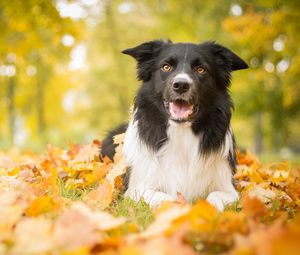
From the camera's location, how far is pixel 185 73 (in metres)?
4.18

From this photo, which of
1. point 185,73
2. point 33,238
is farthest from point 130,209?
point 185,73

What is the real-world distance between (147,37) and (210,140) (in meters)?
20.2

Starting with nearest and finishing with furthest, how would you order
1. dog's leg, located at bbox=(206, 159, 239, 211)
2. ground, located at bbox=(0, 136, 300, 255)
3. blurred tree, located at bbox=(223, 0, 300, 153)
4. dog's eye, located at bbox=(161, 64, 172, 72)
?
ground, located at bbox=(0, 136, 300, 255) → dog's leg, located at bbox=(206, 159, 239, 211) → dog's eye, located at bbox=(161, 64, 172, 72) → blurred tree, located at bbox=(223, 0, 300, 153)

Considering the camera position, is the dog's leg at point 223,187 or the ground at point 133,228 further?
the dog's leg at point 223,187

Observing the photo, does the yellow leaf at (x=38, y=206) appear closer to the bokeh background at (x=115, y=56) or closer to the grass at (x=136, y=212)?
the grass at (x=136, y=212)

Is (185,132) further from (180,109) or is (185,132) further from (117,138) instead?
(117,138)

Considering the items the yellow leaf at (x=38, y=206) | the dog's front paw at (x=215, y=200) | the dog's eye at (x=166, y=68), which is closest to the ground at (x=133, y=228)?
the yellow leaf at (x=38, y=206)

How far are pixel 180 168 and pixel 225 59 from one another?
125 cm

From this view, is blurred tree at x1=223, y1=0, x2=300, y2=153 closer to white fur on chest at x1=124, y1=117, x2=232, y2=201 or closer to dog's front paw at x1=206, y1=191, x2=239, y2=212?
white fur on chest at x1=124, y1=117, x2=232, y2=201

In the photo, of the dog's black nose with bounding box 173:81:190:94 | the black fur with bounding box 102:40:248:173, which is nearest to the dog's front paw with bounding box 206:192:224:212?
the black fur with bounding box 102:40:248:173

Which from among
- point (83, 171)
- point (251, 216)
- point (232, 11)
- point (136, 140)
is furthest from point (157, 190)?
point (232, 11)

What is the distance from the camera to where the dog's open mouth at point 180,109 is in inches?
167

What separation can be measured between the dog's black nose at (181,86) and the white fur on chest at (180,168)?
376 mm

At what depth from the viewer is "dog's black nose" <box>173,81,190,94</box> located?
4.02 meters
